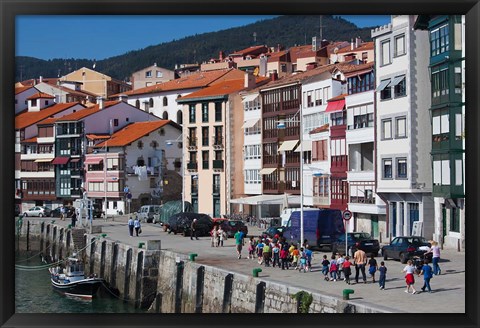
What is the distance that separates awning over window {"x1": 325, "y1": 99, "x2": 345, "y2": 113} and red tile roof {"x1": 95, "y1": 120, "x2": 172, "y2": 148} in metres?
33.9

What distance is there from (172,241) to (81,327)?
35.2 meters

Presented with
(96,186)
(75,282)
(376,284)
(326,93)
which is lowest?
(75,282)

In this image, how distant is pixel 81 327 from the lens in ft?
64.9

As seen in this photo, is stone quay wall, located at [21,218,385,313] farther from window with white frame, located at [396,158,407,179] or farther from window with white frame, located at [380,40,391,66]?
window with white frame, located at [380,40,391,66]

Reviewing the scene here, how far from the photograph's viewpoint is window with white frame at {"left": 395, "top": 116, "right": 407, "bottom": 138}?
5141 cm

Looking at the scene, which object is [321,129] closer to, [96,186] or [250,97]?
[250,97]

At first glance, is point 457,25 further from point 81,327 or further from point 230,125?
point 230,125

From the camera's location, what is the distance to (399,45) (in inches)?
2030

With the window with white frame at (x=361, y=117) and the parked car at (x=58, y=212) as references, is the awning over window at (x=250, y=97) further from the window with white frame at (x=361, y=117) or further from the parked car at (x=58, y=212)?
the window with white frame at (x=361, y=117)

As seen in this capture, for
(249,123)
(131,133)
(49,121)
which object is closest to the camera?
(249,123)
